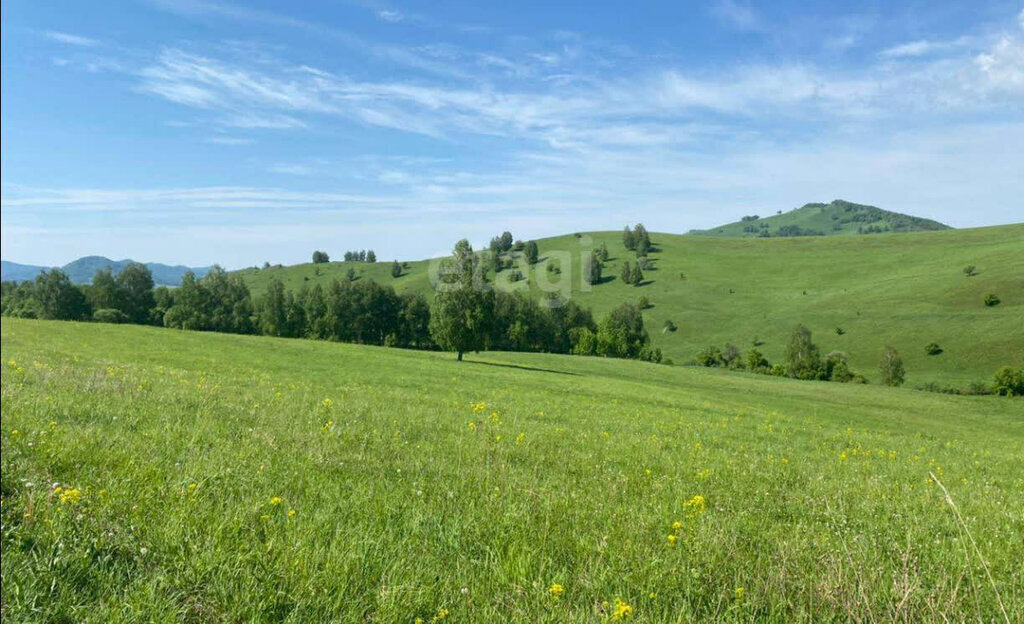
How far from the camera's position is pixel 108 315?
329 feet

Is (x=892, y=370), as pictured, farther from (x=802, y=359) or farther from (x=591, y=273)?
(x=591, y=273)

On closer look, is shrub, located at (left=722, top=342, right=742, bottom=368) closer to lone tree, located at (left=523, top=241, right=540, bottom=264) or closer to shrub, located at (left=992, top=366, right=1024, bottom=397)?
lone tree, located at (left=523, top=241, right=540, bottom=264)

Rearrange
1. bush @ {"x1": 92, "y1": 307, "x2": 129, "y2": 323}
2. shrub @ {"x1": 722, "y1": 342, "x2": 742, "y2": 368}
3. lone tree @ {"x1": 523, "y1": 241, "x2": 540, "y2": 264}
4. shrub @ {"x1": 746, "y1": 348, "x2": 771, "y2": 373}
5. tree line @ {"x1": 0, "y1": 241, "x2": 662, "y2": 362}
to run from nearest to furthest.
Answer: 1. shrub @ {"x1": 746, "y1": 348, "x2": 771, "y2": 373}
2. bush @ {"x1": 92, "y1": 307, "x2": 129, "y2": 323}
3. tree line @ {"x1": 0, "y1": 241, "x2": 662, "y2": 362}
4. shrub @ {"x1": 722, "y1": 342, "x2": 742, "y2": 368}
5. lone tree @ {"x1": 523, "y1": 241, "x2": 540, "y2": 264}

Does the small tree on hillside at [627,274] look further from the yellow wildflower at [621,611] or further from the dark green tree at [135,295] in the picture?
the yellow wildflower at [621,611]

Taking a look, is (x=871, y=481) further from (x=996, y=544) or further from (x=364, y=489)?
(x=364, y=489)

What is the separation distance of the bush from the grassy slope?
70.7 m

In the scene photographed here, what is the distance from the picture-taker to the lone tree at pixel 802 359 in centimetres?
7719

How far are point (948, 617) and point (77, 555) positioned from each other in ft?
20.1

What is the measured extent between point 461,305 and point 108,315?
7596 centimetres

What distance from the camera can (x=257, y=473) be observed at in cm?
636

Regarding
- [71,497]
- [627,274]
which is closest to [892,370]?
[71,497]

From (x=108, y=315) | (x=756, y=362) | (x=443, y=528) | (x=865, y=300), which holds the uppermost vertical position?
(x=865, y=300)

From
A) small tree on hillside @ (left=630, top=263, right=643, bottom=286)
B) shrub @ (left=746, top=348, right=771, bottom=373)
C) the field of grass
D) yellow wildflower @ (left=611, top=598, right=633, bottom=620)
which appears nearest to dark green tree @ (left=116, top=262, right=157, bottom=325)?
shrub @ (left=746, top=348, right=771, bottom=373)

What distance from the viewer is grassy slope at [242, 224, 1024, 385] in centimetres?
5594
